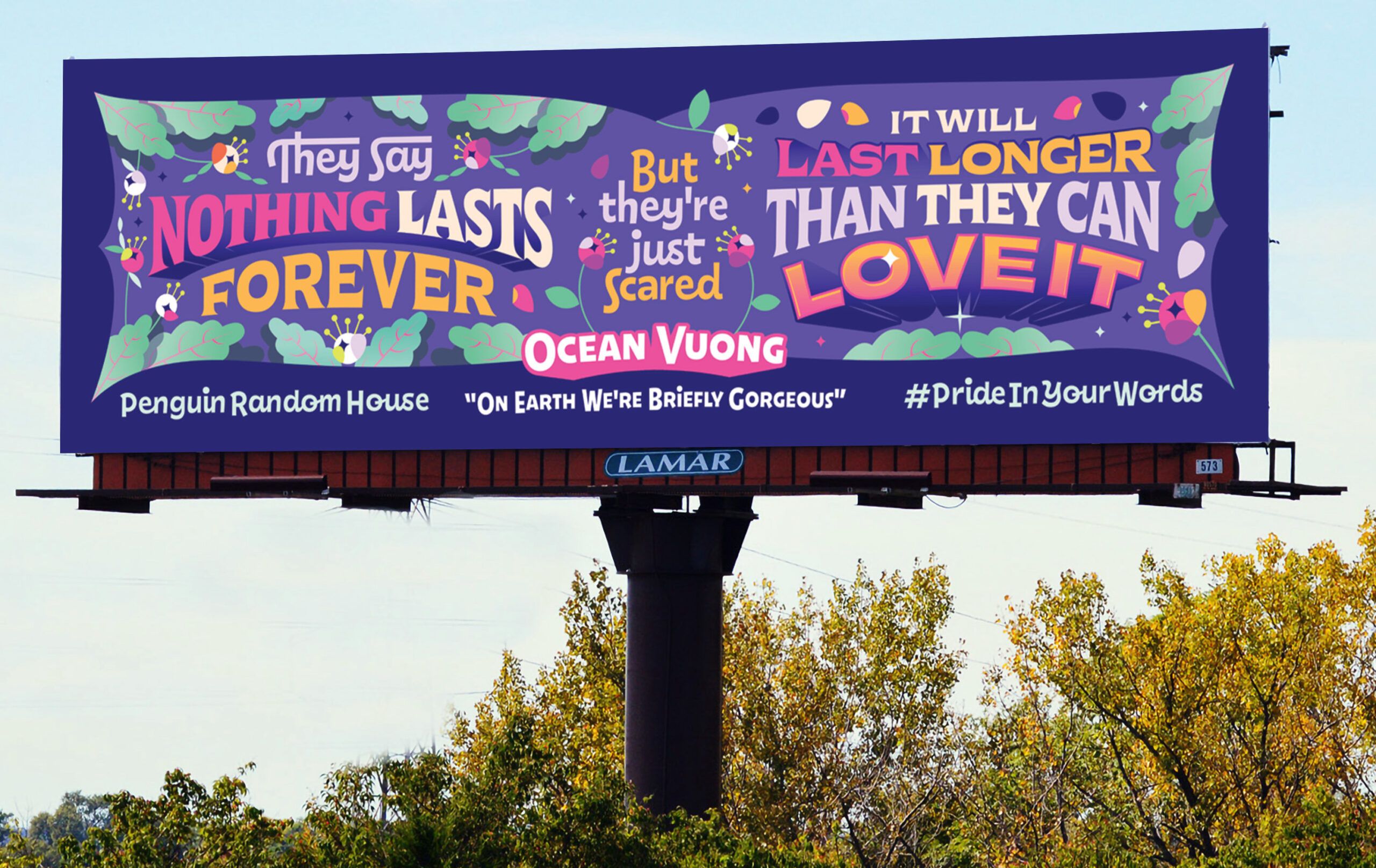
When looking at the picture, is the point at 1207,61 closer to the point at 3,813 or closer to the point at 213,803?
the point at 213,803

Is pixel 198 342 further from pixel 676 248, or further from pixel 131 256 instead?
pixel 676 248

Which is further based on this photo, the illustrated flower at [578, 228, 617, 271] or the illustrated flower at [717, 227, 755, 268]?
the illustrated flower at [578, 228, 617, 271]

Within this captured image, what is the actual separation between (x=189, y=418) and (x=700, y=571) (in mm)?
7830

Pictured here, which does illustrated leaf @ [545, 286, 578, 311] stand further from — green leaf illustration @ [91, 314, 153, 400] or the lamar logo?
green leaf illustration @ [91, 314, 153, 400]

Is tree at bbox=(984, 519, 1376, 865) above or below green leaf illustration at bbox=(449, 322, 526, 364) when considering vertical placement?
below

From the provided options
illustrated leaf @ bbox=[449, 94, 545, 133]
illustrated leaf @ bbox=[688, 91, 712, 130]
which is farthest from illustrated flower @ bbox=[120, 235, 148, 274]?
illustrated leaf @ bbox=[688, 91, 712, 130]

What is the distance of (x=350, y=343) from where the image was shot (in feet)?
88.8

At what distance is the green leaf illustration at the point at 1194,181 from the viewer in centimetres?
2581

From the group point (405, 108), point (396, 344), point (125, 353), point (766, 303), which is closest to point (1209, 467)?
point (766, 303)

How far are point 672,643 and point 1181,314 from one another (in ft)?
27.6

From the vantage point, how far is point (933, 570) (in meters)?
36.8

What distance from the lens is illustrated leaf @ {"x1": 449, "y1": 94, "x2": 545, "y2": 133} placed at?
27.1 meters

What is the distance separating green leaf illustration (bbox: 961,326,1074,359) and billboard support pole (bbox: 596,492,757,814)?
416cm

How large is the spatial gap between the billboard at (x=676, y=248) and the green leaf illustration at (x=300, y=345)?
0.05m
